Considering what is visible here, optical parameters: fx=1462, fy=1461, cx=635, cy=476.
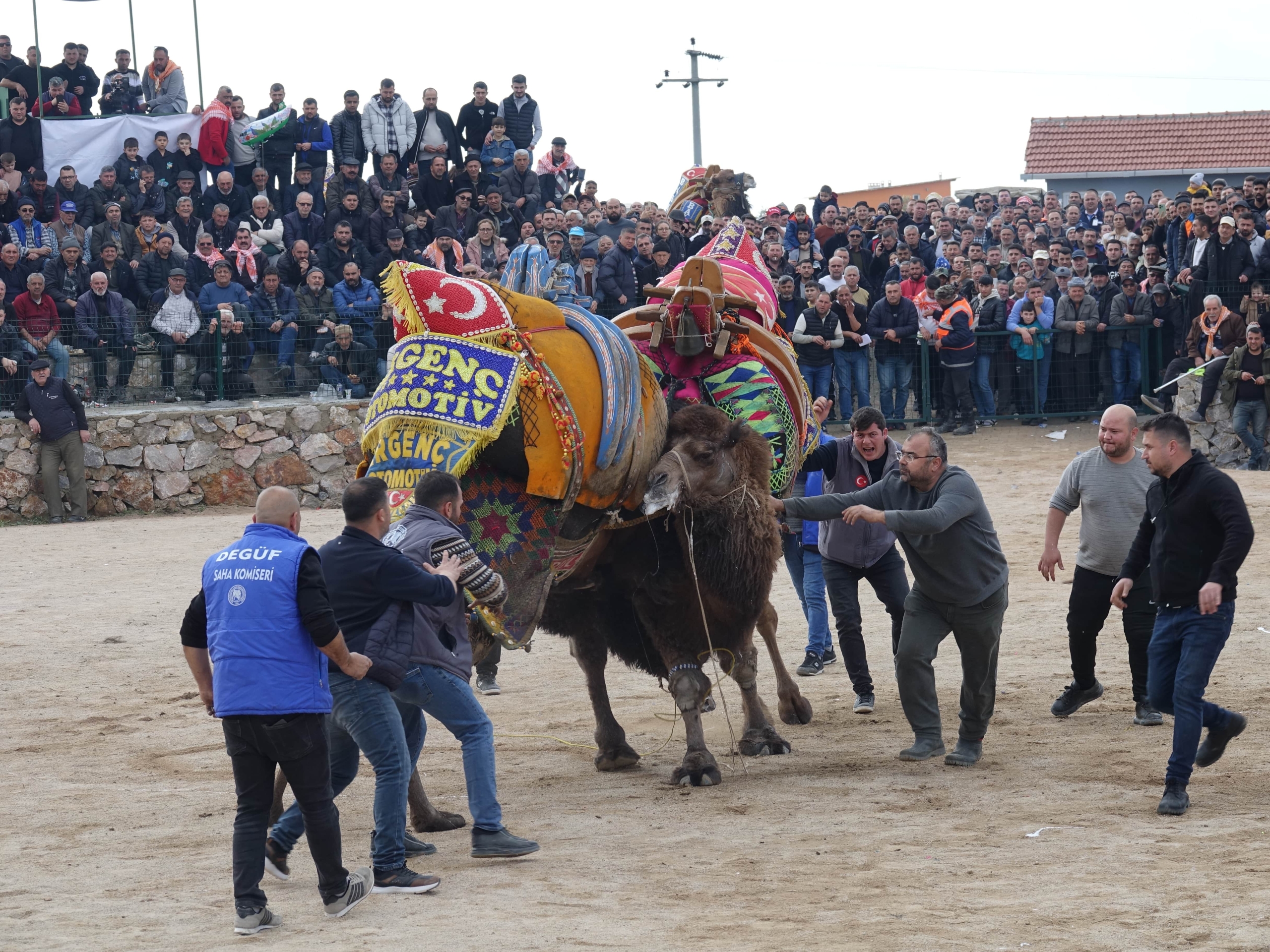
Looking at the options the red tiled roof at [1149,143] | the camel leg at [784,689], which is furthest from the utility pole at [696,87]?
the camel leg at [784,689]

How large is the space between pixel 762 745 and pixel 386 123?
12.8 m

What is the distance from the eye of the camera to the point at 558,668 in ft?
32.9

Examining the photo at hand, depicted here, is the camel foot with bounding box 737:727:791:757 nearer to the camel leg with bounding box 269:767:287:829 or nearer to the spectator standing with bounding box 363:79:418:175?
the camel leg with bounding box 269:767:287:829

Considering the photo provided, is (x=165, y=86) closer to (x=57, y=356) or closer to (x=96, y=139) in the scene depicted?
(x=96, y=139)

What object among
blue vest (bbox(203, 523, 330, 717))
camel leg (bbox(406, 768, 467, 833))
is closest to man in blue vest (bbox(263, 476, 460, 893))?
blue vest (bbox(203, 523, 330, 717))

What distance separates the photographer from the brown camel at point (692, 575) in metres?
6.73

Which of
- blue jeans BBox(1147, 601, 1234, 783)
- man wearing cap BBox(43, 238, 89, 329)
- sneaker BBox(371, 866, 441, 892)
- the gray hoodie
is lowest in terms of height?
sneaker BBox(371, 866, 441, 892)

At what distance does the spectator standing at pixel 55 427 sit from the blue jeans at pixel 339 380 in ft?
8.83

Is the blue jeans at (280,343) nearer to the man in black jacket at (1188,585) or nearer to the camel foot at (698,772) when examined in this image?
the camel foot at (698,772)

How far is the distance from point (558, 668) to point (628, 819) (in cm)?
370

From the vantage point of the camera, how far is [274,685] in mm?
5000

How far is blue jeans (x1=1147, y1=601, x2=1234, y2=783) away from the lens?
6.10 m

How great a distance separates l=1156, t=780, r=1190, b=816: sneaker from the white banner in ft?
49.5

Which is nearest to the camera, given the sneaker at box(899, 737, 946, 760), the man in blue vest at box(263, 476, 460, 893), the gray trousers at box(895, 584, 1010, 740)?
the man in blue vest at box(263, 476, 460, 893)
